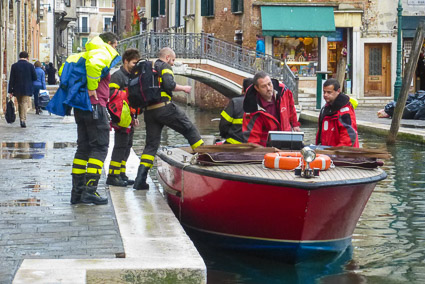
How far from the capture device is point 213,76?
107 feet

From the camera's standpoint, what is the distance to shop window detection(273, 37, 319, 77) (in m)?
35.2

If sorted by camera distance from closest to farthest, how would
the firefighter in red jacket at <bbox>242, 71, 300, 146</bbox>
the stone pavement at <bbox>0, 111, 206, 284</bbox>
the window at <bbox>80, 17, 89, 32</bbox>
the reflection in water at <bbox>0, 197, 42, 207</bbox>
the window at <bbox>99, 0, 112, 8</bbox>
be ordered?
the stone pavement at <bbox>0, 111, 206, 284</bbox>, the reflection in water at <bbox>0, 197, 42, 207</bbox>, the firefighter in red jacket at <bbox>242, 71, 300, 146</bbox>, the window at <bbox>80, 17, 89, 32</bbox>, the window at <bbox>99, 0, 112, 8</bbox>

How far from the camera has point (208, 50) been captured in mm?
32875

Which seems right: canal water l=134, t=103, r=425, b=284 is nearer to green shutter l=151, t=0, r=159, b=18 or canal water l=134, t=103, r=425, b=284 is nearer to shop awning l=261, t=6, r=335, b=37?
shop awning l=261, t=6, r=335, b=37

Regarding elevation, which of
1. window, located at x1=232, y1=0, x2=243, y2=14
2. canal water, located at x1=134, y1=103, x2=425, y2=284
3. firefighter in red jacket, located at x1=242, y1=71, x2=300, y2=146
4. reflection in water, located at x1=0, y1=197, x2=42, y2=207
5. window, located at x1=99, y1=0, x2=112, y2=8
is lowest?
canal water, located at x1=134, y1=103, x2=425, y2=284

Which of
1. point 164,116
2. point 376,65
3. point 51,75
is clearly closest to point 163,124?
point 164,116

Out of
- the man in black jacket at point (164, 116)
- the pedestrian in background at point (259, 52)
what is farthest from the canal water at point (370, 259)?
the pedestrian in background at point (259, 52)

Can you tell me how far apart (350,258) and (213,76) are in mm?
24526

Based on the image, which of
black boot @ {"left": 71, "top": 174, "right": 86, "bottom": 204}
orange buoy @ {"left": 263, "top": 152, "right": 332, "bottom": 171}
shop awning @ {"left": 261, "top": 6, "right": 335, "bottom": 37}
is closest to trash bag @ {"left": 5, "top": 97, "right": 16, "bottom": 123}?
black boot @ {"left": 71, "top": 174, "right": 86, "bottom": 204}

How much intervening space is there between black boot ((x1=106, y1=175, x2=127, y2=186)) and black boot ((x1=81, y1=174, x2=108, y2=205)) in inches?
50.9

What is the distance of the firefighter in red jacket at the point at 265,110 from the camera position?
9.01 meters

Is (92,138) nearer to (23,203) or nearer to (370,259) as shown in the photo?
(23,203)

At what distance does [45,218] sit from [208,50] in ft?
82.7

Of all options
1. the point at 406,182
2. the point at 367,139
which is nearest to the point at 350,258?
the point at 406,182
